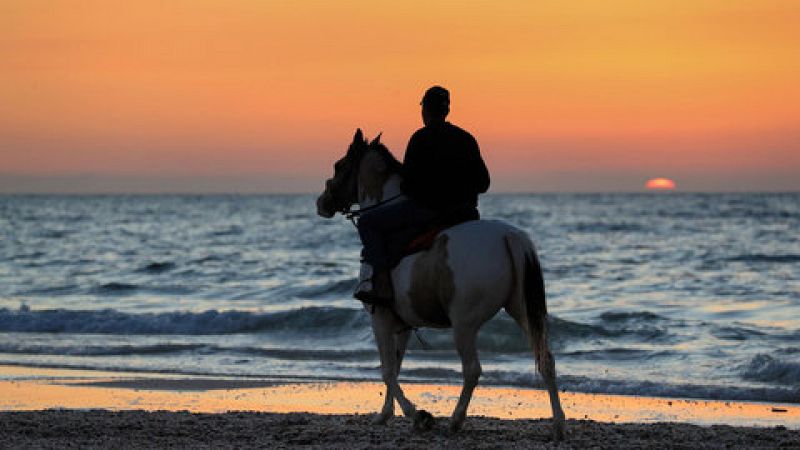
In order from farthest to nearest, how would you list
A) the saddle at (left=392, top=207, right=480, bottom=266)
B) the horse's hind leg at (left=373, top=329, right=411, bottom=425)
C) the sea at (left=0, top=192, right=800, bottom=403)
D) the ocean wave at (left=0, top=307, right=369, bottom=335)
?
the ocean wave at (left=0, top=307, right=369, bottom=335), the sea at (left=0, top=192, right=800, bottom=403), the horse's hind leg at (left=373, top=329, right=411, bottom=425), the saddle at (left=392, top=207, right=480, bottom=266)

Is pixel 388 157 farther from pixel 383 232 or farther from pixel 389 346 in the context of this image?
pixel 389 346

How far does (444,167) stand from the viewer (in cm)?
904

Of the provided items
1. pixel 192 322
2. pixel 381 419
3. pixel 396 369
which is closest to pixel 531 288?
pixel 396 369

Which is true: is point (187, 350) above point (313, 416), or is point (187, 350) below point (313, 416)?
below

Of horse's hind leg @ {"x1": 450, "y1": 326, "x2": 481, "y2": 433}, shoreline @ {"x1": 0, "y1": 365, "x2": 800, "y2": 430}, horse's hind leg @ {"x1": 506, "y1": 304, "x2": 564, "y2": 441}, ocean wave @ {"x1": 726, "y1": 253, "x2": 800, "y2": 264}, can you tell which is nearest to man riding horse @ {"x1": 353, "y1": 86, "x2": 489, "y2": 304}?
horse's hind leg @ {"x1": 450, "y1": 326, "x2": 481, "y2": 433}

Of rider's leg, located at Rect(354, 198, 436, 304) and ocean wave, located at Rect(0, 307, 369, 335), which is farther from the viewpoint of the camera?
ocean wave, located at Rect(0, 307, 369, 335)

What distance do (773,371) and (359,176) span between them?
776cm

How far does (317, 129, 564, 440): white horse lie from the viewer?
343 inches

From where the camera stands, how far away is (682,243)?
4806cm

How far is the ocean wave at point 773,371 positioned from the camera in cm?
1488

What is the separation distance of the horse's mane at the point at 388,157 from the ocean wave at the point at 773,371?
7462mm

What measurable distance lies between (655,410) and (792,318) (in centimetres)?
968

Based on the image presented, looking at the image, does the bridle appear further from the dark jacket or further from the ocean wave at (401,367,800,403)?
the ocean wave at (401,367,800,403)

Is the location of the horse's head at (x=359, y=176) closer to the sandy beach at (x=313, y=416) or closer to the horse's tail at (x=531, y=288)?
→ the horse's tail at (x=531, y=288)
